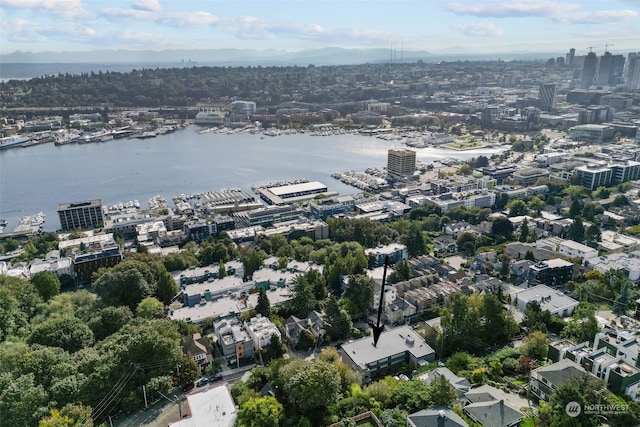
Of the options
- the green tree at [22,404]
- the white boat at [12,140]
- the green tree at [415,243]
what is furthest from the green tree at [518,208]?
the white boat at [12,140]

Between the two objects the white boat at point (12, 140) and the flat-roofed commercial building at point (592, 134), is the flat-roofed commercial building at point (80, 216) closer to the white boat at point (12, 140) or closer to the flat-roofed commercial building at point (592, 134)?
the white boat at point (12, 140)

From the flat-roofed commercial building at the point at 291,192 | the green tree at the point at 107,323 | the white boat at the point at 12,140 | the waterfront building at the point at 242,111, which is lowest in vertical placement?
the flat-roofed commercial building at the point at 291,192

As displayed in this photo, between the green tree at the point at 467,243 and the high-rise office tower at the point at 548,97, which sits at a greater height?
the high-rise office tower at the point at 548,97

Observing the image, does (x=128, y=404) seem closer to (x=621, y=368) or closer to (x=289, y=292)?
(x=289, y=292)

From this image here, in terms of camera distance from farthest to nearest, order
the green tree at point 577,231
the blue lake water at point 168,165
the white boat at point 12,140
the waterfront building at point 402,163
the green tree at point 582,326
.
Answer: the white boat at point 12,140 < the waterfront building at point 402,163 < the blue lake water at point 168,165 < the green tree at point 577,231 < the green tree at point 582,326

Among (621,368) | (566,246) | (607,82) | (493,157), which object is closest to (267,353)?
(621,368)

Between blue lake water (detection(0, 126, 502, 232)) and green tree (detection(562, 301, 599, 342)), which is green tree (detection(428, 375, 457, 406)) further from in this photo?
blue lake water (detection(0, 126, 502, 232))

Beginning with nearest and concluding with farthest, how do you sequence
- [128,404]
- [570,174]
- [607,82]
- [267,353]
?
[128,404] < [267,353] < [570,174] < [607,82]
